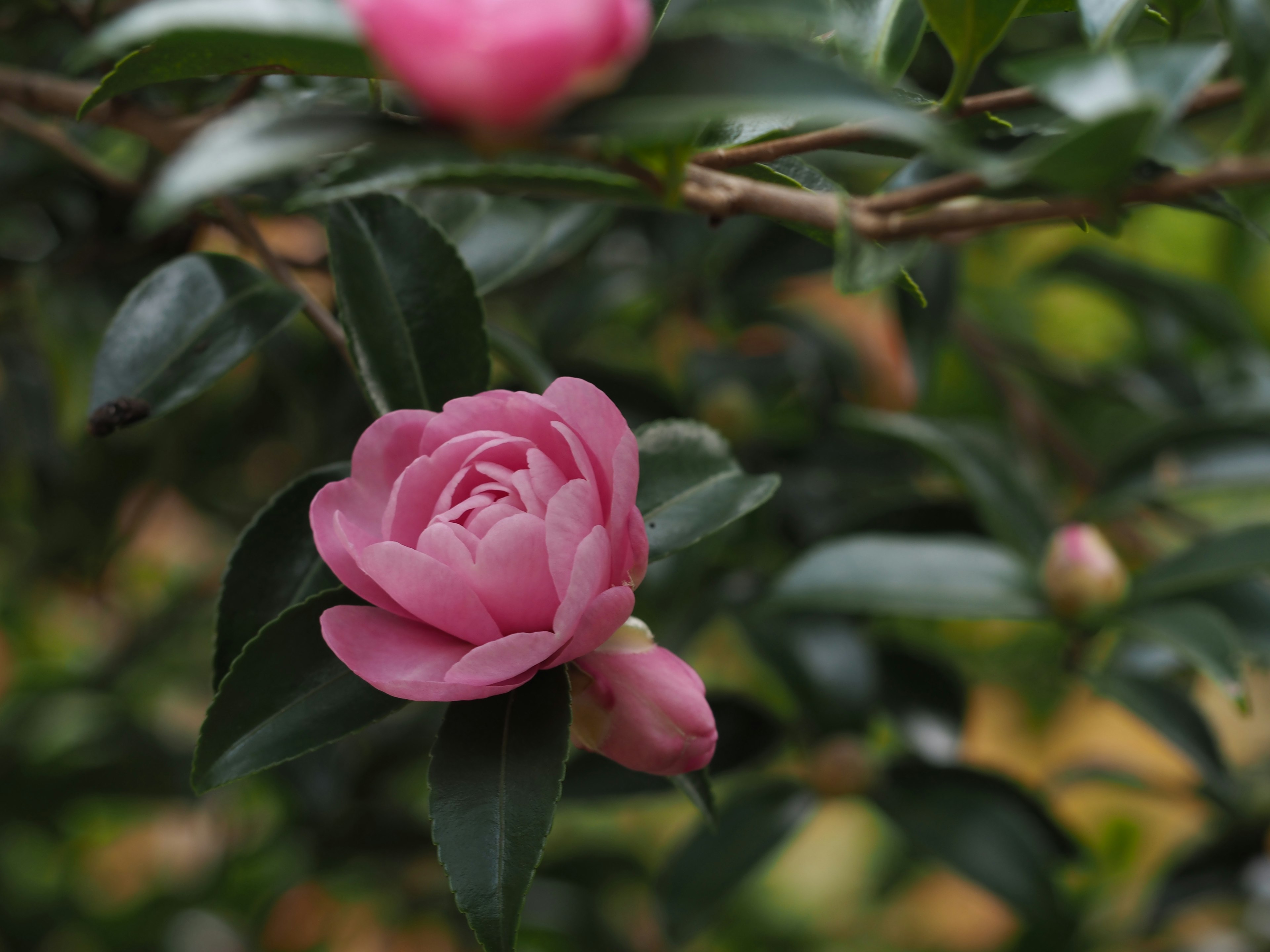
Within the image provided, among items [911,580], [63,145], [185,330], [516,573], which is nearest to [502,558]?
[516,573]

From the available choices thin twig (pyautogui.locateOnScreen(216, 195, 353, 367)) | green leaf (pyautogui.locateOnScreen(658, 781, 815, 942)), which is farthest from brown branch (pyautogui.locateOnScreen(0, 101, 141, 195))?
green leaf (pyautogui.locateOnScreen(658, 781, 815, 942))

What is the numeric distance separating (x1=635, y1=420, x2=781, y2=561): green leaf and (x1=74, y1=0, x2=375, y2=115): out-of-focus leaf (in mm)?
201

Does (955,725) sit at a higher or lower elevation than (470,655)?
lower

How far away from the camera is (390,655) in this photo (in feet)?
1.14

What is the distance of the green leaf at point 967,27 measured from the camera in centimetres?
36

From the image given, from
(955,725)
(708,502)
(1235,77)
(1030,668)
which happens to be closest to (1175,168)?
(1235,77)

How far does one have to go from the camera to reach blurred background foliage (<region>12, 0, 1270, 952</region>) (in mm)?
754

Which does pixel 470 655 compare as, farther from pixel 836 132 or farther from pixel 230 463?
pixel 230 463

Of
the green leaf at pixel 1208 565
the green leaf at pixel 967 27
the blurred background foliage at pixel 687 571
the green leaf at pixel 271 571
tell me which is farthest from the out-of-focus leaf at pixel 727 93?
the green leaf at pixel 1208 565

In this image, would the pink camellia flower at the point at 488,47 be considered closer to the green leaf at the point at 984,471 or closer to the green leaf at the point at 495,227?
the green leaf at the point at 495,227

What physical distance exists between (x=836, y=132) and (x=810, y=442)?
1.75 feet

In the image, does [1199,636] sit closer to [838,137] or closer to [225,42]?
[838,137]

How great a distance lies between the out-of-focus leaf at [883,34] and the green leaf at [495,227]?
0.64ft

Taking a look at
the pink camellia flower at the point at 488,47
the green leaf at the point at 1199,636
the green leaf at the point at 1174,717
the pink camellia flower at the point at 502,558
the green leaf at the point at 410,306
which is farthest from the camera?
the green leaf at the point at 1174,717
